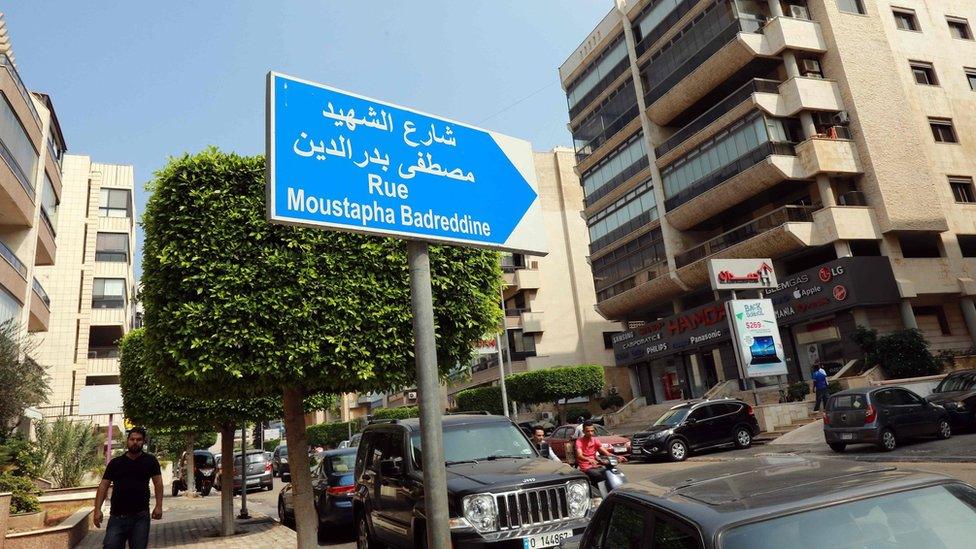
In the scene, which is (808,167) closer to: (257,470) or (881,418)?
(881,418)

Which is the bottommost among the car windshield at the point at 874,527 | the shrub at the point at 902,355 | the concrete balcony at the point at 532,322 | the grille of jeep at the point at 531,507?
the grille of jeep at the point at 531,507

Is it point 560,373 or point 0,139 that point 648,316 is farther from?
point 0,139

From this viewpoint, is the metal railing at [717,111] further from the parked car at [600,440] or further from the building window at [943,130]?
the parked car at [600,440]

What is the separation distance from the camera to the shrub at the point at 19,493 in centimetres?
1299

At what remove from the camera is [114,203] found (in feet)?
161

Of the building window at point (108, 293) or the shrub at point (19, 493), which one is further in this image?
the building window at point (108, 293)

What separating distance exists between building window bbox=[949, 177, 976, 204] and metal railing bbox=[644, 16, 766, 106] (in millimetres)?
12333

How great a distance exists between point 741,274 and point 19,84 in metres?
28.4

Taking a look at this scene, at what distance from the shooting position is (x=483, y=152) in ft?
14.2

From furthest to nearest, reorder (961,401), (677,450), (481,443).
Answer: (677,450) < (961,401) < (481,443)

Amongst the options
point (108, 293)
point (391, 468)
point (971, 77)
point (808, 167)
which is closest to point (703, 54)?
point (808, 167)

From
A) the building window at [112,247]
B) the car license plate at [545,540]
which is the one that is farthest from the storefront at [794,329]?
the building window at [112,247]

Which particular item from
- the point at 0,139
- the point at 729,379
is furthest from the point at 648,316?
the point at 0,139

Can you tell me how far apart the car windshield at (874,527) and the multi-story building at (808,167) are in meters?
28.6
